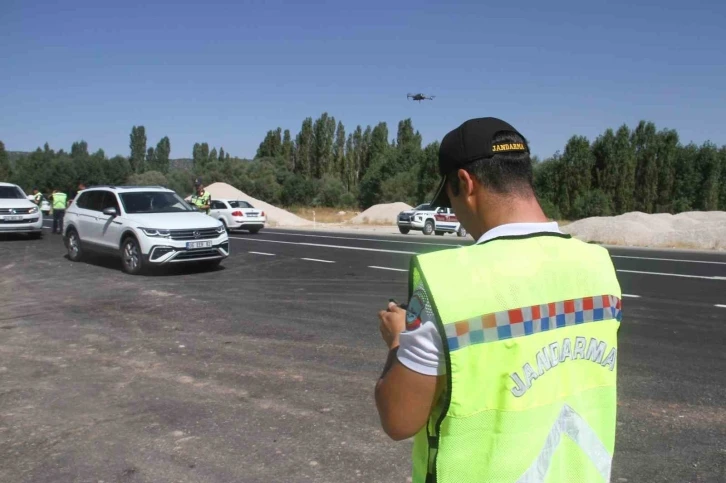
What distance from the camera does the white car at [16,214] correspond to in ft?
65.6

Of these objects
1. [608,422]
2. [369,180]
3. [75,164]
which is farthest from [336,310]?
[75,164]

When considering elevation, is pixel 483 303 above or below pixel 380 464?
above

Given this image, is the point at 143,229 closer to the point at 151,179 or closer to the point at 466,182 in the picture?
the point at 466,182

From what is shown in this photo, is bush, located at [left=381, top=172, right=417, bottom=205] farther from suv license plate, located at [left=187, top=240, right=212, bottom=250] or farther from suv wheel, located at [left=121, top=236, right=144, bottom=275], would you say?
suv wheel, located at [left=121, top=236, right=144, bottom=275]

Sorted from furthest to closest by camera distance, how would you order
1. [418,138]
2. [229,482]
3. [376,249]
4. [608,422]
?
[418,138] → [376,249] → [229,482] → [608,422]

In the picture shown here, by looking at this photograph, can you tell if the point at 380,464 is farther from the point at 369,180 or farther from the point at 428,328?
the point at 369,180

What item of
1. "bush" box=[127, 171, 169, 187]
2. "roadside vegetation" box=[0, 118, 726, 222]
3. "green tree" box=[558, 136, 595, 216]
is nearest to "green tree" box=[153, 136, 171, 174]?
"roadside vegetation" box=[0, 118, 726, 222]

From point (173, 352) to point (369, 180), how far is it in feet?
224

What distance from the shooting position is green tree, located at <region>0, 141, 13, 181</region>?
98.2 m

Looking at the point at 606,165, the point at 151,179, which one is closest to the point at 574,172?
the point at 606,165

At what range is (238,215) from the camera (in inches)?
1106

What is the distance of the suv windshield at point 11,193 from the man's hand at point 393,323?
2250cm

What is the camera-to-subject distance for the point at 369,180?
74.4 meters

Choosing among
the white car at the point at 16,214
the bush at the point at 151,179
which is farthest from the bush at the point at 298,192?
the white car at the point at 16,214
